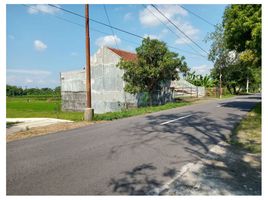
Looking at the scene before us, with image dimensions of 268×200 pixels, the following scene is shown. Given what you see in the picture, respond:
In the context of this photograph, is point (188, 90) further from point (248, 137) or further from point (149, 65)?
point (248, 137)

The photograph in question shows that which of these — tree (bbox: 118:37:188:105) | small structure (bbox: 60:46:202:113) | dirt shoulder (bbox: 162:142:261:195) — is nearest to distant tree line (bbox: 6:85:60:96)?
small structure (bbox: 60:46:202:113)

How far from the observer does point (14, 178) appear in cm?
496

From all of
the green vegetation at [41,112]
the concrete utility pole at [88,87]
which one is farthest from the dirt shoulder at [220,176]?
the green vegetation at [41,112]

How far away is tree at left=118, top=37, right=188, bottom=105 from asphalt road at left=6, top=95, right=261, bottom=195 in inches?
524

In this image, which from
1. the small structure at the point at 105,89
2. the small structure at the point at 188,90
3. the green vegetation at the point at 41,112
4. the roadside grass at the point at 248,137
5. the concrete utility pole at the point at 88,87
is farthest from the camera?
the small structure at the point at 188,90

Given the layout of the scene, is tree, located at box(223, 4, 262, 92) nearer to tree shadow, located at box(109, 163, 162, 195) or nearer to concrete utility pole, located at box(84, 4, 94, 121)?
concrete utility pole, located at box(84, 4, 94, 121)

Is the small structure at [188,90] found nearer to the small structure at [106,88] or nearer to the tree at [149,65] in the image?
the small structure at [106,88]

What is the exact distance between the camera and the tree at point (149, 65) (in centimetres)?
2255

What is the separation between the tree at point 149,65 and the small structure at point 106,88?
5.67ft

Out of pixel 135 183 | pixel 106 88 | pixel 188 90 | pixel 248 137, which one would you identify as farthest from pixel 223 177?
pixel 188 90

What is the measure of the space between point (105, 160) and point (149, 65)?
17.8 m

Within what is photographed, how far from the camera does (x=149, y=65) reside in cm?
2295
